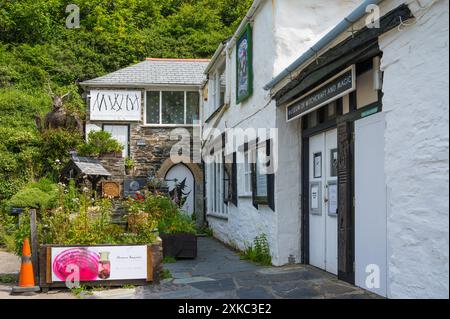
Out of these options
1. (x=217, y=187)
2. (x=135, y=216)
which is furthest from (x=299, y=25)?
(x=217, y=187)

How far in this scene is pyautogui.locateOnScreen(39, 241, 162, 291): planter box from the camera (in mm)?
8062

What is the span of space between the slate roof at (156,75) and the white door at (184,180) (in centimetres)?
332

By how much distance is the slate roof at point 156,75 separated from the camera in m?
20.5

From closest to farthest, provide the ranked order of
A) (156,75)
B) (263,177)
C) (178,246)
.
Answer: (263,177) → (178,246) → (156,75)

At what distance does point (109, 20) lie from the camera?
32.2 metres

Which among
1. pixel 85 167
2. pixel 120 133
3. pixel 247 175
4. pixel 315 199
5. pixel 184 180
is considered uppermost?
pixel 120 133

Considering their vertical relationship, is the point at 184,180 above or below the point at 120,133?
below

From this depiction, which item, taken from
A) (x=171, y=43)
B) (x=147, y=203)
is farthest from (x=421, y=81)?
(x=171, y=43)

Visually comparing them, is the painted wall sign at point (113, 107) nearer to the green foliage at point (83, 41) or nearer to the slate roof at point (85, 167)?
the green foliage at point (83, 41)

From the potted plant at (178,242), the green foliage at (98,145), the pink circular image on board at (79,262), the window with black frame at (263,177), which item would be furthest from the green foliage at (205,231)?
the pink circular image on board at (79,262)

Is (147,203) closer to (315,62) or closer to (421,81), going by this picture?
(315,62)

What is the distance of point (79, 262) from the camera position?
808 centimetres

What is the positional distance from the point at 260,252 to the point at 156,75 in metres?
12.6

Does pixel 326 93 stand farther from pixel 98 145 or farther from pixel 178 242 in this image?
pixel 98 145
